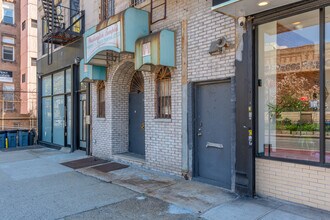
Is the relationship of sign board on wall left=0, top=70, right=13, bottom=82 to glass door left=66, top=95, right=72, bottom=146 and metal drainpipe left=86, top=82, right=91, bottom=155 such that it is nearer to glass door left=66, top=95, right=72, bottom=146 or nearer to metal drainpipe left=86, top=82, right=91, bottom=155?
glass door left=66, top=95, right=72, bottom=146

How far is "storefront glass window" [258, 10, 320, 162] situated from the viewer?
484 centimetres

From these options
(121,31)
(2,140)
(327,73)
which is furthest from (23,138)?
(327,73)

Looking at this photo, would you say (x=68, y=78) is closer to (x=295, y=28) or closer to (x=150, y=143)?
(x=150, y=143)

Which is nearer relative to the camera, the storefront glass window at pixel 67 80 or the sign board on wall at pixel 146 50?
the sign board on wall at pixel 146 50

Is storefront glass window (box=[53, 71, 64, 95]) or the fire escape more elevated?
the fire escape

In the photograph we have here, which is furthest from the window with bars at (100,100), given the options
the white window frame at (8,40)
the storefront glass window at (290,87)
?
the white window frame at (8,40)

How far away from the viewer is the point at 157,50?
6410 millimetres

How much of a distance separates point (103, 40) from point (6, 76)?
2380cm

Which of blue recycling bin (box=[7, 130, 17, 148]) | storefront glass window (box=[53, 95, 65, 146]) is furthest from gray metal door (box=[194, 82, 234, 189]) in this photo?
blue recycling bin (box=[7, 130, 17, 148])

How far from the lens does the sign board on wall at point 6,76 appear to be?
2650 cm

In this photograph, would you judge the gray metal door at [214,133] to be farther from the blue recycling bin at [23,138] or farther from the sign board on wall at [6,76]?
the sign board on wall at [6,76]

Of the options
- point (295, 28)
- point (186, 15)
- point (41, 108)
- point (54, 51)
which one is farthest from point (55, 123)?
point (295, 28)

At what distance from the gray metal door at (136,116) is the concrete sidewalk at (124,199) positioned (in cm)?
149

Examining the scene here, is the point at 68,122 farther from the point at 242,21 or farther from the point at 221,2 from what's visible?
the point at 221,2
